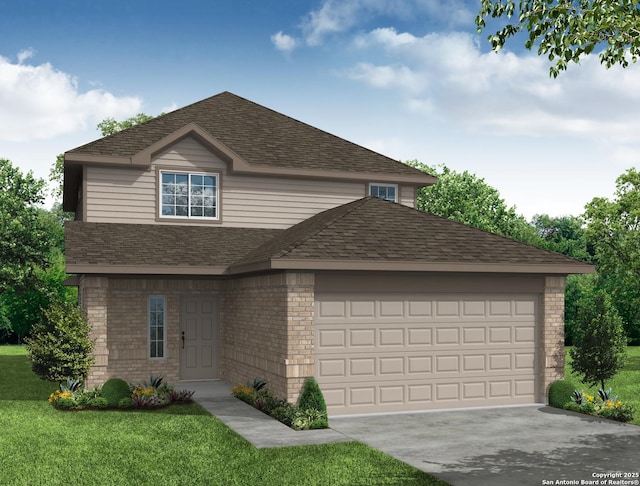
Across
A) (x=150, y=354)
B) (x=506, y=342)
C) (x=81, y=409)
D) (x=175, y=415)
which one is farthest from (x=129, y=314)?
(x=506, y=342)

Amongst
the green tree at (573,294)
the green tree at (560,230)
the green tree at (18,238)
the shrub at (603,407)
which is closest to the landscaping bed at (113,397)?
the shrub at (603,407)

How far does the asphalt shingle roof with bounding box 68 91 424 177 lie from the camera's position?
2289cm

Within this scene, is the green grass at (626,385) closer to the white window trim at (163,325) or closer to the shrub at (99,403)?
the white window trim at (163,325)

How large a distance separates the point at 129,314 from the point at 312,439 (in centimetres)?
927

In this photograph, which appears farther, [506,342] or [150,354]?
[150,354]

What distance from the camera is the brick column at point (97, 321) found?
18.5 metres

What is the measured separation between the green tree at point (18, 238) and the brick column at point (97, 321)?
18386 millimetres

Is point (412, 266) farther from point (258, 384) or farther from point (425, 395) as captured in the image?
point (258, 384)

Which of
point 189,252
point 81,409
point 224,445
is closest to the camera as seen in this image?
point 224,445

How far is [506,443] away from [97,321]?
1048 cm

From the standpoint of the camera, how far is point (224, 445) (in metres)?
12.7

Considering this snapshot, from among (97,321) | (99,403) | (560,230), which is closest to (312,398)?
(99,403)

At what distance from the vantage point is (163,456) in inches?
468

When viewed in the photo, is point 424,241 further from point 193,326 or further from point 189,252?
point 193,326
